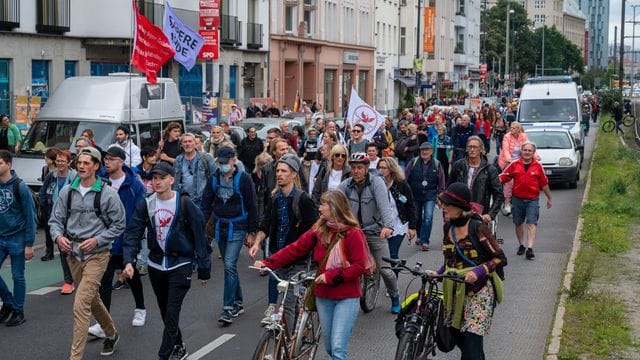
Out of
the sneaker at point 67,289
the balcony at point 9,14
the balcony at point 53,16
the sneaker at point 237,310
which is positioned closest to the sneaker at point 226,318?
the sneaker at point 237,310

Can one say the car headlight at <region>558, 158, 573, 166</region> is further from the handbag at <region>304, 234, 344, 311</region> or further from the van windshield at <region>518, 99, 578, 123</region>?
the handbag at <region>304, 234, 344, 311</region>

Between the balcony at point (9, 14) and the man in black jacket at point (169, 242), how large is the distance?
69.0 ft

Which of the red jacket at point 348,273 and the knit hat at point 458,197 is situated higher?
the knit hat at point 458,197

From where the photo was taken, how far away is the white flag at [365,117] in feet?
68.6

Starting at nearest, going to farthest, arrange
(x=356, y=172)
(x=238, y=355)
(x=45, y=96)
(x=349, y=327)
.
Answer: (x=349, y=327) → (x=238, y=355) → (x=356, y=172) → (x=45, y=96)

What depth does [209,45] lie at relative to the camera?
29891 mm

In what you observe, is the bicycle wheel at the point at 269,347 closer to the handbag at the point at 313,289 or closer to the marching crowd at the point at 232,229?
the marching crowd at the point at 232,229

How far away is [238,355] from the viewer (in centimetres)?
920

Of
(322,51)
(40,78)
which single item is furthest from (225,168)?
(322,51)

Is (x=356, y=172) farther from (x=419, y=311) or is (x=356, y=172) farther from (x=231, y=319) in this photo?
(x=419, y=311)

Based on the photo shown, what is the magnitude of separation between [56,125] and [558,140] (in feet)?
42.3

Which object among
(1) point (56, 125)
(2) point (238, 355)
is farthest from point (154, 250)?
(1) point (56, 125)

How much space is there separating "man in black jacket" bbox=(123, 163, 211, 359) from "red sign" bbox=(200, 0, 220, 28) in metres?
23.1

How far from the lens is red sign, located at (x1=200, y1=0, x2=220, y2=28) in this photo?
31.1 meters
